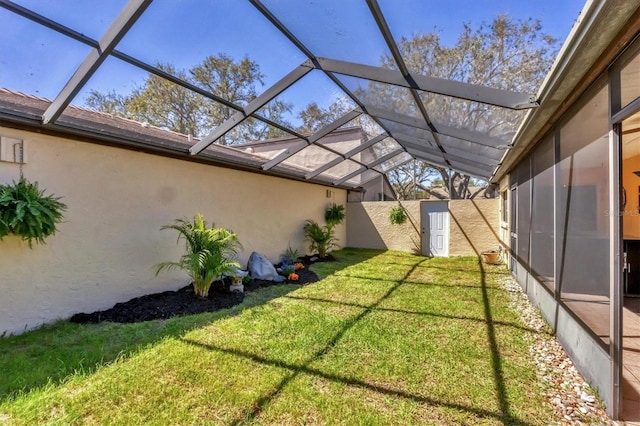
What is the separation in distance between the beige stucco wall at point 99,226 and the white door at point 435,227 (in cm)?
697

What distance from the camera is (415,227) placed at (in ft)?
36.4

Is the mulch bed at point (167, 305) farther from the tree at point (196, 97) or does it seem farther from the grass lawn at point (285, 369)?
the tree at point (196, 97)

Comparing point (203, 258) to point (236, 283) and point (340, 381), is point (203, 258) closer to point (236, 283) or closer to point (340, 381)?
point (236, 283)

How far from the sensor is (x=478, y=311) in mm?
4691

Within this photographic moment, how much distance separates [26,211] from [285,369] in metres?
3.22

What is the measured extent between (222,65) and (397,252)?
852cm

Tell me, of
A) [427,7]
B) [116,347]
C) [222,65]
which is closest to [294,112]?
[222,65]

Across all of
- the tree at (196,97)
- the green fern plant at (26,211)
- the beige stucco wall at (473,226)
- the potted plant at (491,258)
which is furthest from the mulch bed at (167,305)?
the beige stucco wall at (473,226)

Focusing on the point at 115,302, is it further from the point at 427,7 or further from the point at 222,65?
the point at 427,7

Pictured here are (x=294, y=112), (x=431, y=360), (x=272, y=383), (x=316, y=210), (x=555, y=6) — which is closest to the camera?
(x=555, y=6)

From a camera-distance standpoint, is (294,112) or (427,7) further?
(294,112)

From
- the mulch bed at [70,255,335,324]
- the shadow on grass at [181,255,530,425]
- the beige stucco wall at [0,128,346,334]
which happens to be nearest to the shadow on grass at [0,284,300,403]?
the mulch bed at [70,255,335,324]

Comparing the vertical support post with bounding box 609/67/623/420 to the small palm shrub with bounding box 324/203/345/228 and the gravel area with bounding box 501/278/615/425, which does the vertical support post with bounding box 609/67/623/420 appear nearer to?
the gravel area with bounding box 501/278/615/425

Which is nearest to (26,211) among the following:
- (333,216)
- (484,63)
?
(484,63)
